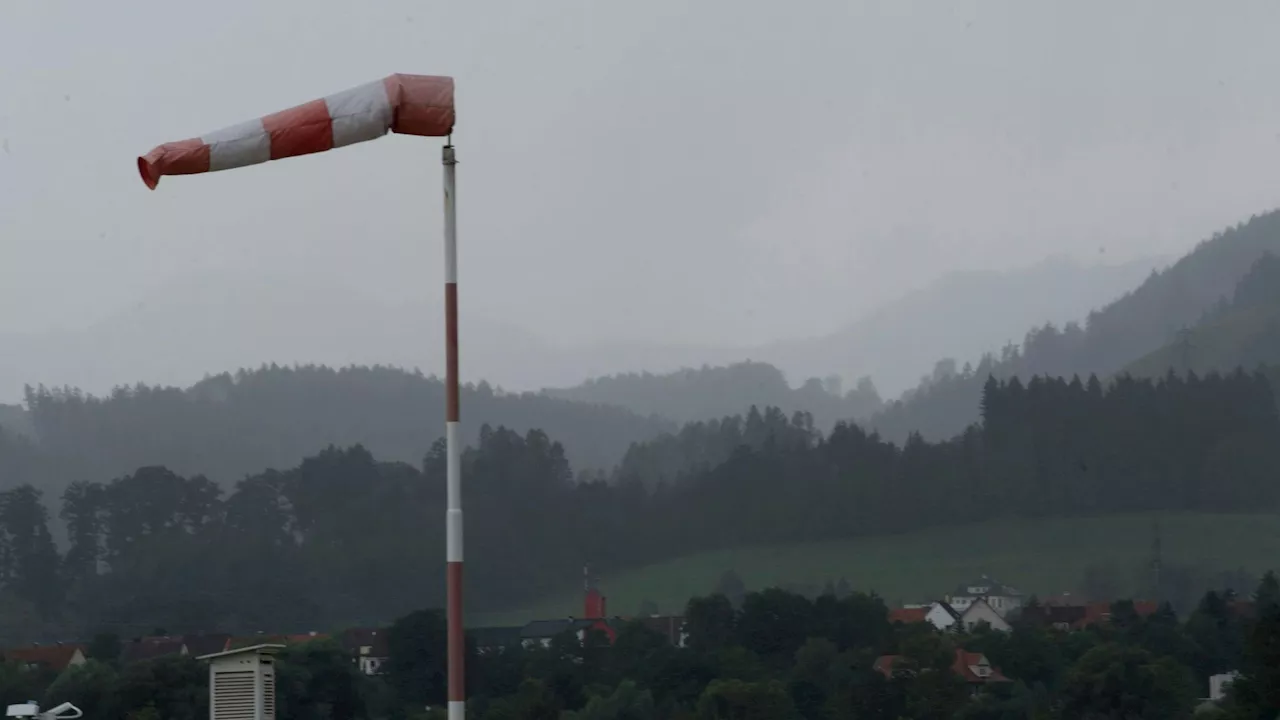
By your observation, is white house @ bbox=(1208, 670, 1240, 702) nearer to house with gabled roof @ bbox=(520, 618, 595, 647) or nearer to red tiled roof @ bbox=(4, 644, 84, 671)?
house with gabled roof @ bbox=(520, 618, 595, 647)

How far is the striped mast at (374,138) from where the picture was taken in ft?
47.0

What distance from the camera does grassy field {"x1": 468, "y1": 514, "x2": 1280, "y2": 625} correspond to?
456 ft

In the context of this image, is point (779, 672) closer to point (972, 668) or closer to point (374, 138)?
point (972, 668)

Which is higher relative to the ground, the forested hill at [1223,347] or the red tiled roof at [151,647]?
the forested hill at [1223,347]

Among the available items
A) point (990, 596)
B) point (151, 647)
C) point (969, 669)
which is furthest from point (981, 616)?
point (151, 647)

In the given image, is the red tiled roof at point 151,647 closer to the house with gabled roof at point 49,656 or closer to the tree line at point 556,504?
the house with gabled roof at point 49,656

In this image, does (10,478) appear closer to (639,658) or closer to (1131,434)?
(639,658)

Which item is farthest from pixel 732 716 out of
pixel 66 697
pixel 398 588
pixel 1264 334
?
pixel 1264 334

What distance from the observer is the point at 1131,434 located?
531 feet

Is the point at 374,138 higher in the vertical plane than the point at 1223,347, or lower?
lower

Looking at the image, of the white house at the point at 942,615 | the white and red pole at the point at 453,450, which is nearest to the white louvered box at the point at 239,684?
the white and red pole at the point at 453,450

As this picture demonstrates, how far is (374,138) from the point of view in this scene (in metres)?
14.6

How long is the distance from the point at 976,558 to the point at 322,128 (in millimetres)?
139160

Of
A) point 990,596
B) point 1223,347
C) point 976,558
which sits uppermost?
point 1223,347
